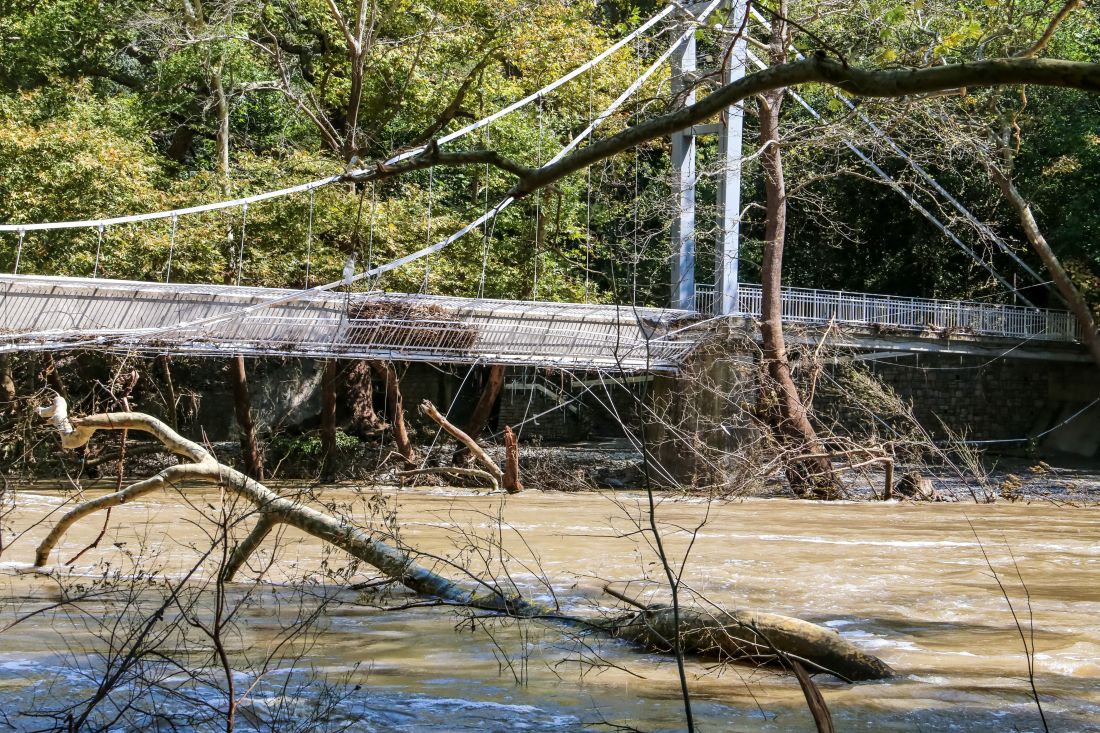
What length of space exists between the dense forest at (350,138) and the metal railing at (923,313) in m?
1.21

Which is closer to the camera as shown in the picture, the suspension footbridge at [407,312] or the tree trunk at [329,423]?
the suspension footbridge at [407,312]

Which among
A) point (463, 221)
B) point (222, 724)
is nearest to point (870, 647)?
point (222, 724)

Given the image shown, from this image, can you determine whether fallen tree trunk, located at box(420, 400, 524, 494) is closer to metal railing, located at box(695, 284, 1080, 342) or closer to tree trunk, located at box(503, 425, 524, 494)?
tree trunk, located at box(503, 425, 524, 494)

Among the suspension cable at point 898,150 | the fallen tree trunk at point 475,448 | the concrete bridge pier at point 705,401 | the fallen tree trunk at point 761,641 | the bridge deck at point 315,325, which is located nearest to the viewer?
the fallen tree trunk at point 761,641

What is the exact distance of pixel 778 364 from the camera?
55.2 ft

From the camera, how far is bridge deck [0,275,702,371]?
1409cm

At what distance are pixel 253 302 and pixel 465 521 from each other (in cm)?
492

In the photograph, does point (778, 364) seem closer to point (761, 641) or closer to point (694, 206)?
point (694, 206)

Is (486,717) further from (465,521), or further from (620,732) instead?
(465,521)

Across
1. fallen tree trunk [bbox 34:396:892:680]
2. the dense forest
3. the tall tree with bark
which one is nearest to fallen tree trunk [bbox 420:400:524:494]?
the dense forest

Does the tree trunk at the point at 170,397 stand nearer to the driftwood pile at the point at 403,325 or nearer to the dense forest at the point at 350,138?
the dense forest at the point at 350,138

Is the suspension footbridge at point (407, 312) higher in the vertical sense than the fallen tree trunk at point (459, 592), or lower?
higher

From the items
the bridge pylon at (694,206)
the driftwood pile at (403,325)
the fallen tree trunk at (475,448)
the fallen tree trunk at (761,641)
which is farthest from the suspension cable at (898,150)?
the fallen tree trunk at (475,448)

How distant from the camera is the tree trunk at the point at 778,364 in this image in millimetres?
15398
